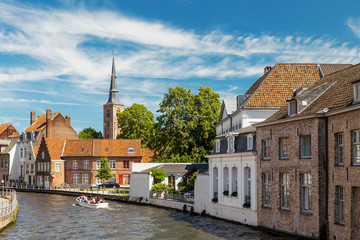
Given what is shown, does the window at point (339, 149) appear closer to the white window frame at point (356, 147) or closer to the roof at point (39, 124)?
the white window frame at point (356, 147)

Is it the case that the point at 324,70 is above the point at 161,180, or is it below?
above

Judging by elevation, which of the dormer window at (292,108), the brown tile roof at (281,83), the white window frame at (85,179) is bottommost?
the white window frame at (85,179)

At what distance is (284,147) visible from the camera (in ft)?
90.6

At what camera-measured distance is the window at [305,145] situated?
2552cm

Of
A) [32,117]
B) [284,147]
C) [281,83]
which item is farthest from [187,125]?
[32,117]

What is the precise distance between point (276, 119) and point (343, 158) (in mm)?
5979

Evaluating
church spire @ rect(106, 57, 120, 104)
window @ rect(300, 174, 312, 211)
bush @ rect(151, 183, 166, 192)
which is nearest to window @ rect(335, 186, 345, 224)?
window @ rect(300, 174, 312, 211)

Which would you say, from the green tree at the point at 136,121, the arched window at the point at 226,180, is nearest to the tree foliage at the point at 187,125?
the green tree at the point at 136,121

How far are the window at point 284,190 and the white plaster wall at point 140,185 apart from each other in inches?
1012

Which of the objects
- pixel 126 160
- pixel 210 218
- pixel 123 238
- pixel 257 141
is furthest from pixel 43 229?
pixel 126 160

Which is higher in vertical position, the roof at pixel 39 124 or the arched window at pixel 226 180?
the roof at pixel 39 124

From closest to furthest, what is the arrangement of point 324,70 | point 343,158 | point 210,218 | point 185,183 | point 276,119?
point 343,158 → point 276,119 → point 210,218 → point 324,70 → point 185,183

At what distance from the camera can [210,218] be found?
36875 mm

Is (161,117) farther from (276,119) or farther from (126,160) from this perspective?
(276,119)
